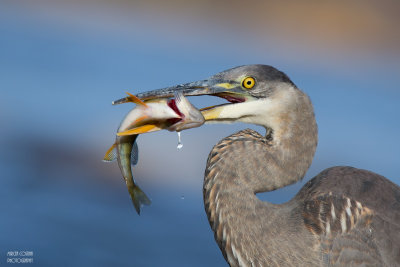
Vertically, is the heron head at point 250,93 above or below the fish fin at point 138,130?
above

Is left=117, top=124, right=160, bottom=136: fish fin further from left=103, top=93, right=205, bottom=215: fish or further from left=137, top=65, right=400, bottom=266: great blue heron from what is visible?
left=137, top=65, right=400, bottom=266: great blue heron

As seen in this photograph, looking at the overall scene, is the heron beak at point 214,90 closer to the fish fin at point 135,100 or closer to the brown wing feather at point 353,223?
the fish fin at point 135,100

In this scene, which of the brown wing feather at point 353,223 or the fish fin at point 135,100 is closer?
the fish fin at point 135,100

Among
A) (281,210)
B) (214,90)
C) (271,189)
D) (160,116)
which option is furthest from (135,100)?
(281,210)

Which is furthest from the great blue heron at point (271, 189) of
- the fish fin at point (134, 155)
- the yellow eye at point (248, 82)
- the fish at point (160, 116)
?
the fish fin at point (134, 155)

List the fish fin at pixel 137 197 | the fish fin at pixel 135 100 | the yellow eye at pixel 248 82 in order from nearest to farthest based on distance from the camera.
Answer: the fish fin at pixel 135 100, the fish fin at pixel 137 197, the yellow eye at pixel 248 82

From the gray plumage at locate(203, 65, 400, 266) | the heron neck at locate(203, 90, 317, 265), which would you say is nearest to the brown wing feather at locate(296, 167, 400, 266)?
the gray plumage at locate(203, 65, 400, 266)

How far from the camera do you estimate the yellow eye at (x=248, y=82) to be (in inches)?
115

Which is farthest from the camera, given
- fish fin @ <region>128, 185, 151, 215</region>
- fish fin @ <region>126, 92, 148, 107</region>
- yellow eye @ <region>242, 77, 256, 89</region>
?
yellow eye @ <region>242, 77, 256, 89</region>

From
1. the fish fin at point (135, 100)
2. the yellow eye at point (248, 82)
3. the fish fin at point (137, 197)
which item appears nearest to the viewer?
the fish fin at point (135, 100)

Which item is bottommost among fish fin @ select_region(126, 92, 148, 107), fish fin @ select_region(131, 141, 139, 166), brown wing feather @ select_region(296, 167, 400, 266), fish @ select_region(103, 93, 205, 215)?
brown wing feather @ select_region(296, 167, 400, 266)

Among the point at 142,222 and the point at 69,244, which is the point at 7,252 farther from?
the point at 142,222

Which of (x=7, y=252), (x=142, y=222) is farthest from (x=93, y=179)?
(x=7, y=252)

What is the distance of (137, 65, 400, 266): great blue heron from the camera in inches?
113
